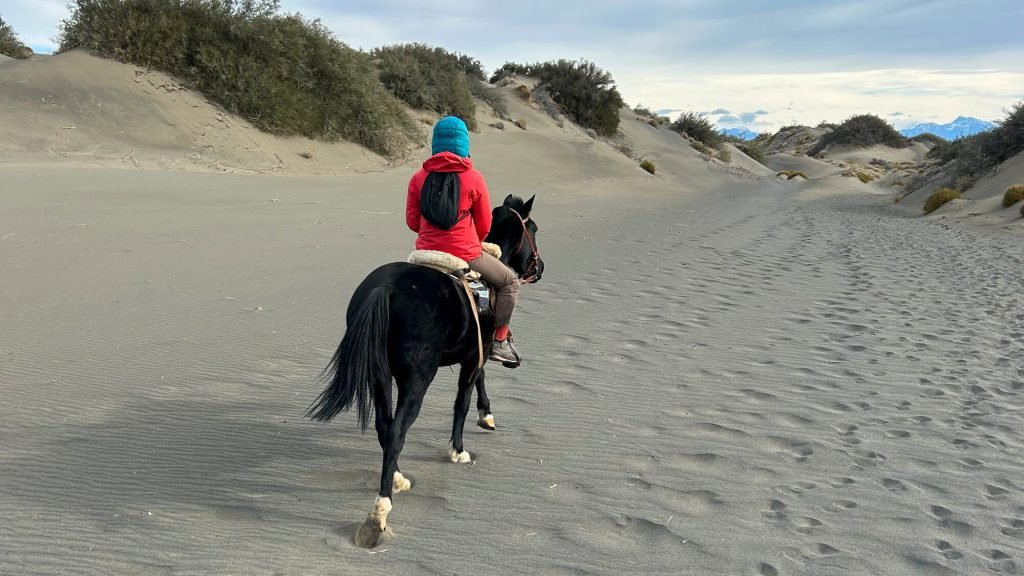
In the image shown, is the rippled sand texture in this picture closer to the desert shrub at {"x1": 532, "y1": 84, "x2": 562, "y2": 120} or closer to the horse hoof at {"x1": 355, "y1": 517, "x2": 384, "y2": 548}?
the horse hoof at {"x1": 355, "y1": 517, "x2": 384, "y2": 548}

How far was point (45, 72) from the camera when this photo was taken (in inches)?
674

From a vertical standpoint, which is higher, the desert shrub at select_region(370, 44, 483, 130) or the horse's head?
the desert shrub at select_region(370, 44, 483, 130)

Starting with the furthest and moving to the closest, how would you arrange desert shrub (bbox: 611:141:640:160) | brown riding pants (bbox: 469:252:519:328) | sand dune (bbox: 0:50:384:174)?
desert shrub (bbox: 611:141:640:160) → sand dune (bbox: 0:50:384:174) → brown riding pants (bbox: 469:252:519:328)

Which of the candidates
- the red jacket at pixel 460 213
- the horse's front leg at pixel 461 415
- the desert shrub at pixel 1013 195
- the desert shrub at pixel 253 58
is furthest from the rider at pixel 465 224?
the desert shrub at pixel 1013 195

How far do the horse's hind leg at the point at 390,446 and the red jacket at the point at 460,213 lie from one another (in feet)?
2.80

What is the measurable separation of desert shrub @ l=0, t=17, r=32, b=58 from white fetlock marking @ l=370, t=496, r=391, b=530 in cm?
3293

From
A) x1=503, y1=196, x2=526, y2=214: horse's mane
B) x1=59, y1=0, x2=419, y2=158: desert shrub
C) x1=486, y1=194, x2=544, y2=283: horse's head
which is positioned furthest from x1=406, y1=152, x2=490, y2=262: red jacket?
x1=59, y1=0, x2=419, y2=158: desert shrub

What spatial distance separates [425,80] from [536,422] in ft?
83.4

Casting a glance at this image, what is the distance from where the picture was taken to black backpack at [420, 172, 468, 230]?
4.10m

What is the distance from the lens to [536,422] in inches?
200

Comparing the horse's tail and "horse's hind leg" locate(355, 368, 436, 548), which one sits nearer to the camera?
"horse's hind leg" locate(355, 368, 436, 548)

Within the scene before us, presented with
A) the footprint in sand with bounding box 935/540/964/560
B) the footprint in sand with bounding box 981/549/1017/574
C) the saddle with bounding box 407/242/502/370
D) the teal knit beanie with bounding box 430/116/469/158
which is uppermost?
the teal knit beanie with bounding box 430/116/469/158

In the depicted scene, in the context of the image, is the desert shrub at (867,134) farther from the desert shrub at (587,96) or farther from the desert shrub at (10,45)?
the desert shrub at (10,45)

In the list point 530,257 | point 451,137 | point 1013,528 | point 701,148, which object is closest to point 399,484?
point 530,257
